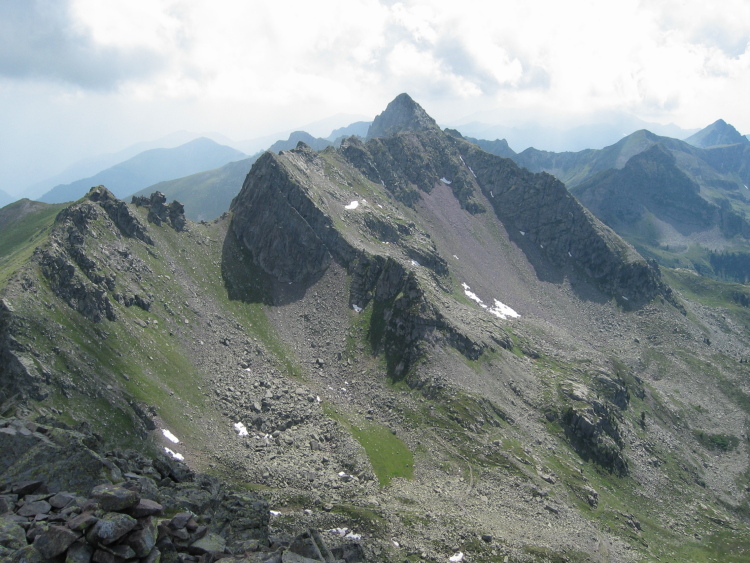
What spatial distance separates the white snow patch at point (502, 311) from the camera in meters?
180

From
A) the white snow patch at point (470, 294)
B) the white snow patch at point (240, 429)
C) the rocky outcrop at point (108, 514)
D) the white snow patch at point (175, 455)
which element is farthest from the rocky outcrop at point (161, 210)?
the rocky outcrop at point (108, 514)

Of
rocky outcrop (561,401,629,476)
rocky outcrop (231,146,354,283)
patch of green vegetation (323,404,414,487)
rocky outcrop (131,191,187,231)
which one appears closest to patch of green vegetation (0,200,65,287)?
rocky outcrop (131,191,187,231)

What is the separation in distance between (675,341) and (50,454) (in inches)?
8749

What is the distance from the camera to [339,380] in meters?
118

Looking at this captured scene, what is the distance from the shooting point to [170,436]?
81188 millimetres

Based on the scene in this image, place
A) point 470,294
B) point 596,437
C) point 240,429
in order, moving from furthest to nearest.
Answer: point 470,294 → point 596,437 → point 240,429

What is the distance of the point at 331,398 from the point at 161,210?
254 ft

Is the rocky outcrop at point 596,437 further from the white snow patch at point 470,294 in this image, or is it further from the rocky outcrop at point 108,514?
the rocky outcrop at point 108,514

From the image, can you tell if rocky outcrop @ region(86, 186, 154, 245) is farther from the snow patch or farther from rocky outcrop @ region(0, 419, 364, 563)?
the snow patch

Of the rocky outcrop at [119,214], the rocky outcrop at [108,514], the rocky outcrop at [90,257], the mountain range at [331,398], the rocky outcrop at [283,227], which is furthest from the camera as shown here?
the rocky outcrop at [283,227]

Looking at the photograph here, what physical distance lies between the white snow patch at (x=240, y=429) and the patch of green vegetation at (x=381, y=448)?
18348 millimetres

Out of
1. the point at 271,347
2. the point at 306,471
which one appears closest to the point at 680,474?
the point at 306,471

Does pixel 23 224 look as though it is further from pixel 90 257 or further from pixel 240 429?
pixel 240 429

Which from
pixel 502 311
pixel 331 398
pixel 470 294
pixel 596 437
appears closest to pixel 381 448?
pixel 331 398
